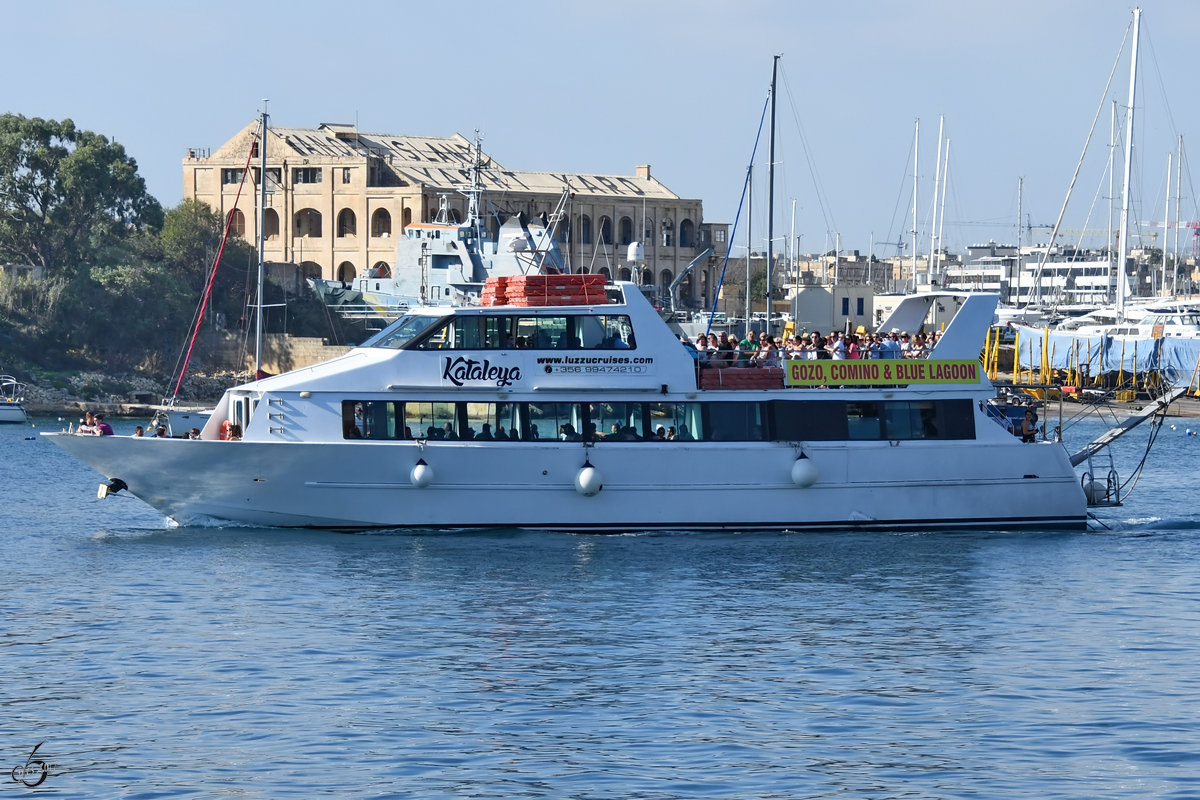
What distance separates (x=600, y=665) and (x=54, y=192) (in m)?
78.9

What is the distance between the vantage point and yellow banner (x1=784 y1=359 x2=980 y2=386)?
27344mm

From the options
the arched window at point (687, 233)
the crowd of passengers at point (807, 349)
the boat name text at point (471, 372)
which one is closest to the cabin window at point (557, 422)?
the boat name text at point (471, 372)

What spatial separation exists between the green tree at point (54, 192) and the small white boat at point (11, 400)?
16.8 meters

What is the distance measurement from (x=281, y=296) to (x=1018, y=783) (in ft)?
256

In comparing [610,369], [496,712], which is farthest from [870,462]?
[496,712]

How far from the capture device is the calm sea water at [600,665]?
14.8 meters

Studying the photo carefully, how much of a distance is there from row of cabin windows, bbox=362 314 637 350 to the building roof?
7212 centimetres

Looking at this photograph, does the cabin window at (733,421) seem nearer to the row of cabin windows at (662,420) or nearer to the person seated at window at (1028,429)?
the row of cabin windows at (662,420)

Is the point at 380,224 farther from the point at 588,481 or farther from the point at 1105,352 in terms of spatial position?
the point at 588,481

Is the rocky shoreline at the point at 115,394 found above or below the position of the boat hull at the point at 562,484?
above

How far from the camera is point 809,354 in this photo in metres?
28.0

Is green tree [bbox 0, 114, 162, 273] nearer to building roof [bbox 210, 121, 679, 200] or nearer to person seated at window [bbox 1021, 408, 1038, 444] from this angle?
building roof [bbox 210, 121, 679, 200]

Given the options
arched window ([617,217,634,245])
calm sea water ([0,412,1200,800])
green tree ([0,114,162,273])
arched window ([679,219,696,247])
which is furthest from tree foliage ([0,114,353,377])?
calm sea water ([0,412,1200,800])

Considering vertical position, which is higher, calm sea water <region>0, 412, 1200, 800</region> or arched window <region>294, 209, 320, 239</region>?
arched window <region>294, 209, 320, 239</region>
